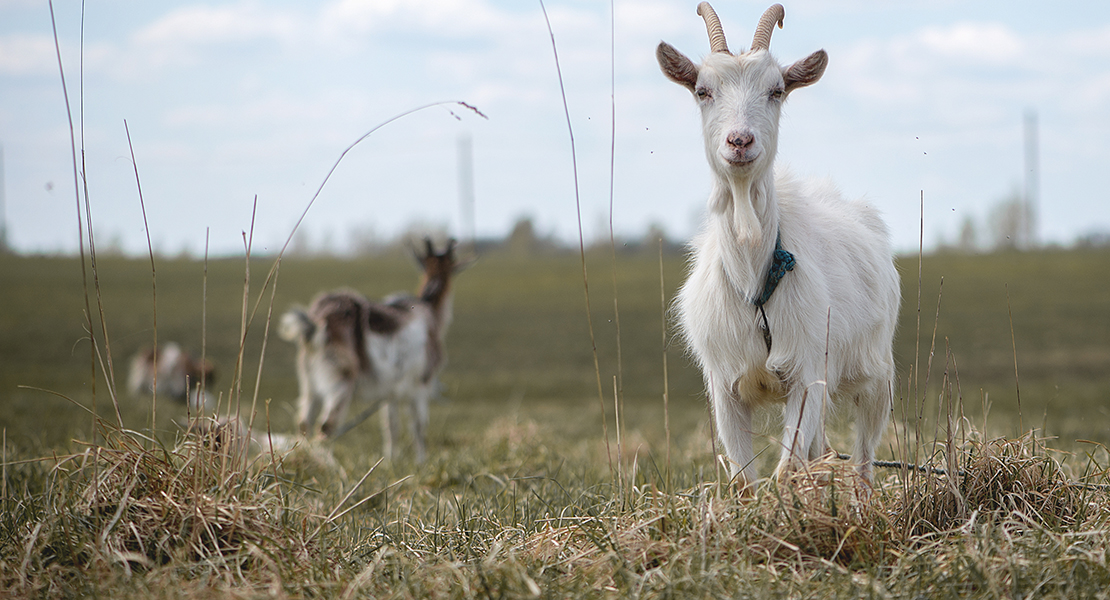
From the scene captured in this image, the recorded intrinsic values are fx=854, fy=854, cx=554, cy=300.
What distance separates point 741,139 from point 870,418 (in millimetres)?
1919

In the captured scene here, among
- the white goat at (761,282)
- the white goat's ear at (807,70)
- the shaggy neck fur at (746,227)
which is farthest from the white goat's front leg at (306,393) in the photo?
the white goat's ear at (807,70)

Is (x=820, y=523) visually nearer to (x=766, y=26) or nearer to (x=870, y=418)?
(x=870, y=418)

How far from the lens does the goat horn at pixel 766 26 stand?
384cm

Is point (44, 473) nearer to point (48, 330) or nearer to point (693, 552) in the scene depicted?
point (693, 552)

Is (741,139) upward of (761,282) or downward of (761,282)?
upward

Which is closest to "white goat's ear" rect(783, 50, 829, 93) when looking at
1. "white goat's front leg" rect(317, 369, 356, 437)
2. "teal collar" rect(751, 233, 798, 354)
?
"teal collar" rect(751, 233, 798, 354)

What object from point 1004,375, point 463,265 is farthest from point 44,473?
point 1004,375

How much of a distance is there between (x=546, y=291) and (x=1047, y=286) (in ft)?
58.8

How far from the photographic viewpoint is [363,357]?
1023 cm

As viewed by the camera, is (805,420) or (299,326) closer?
(805,420)

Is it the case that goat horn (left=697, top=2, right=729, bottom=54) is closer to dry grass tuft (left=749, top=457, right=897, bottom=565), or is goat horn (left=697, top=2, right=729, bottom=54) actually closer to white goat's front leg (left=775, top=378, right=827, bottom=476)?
white goat's front leg (left=775, top=378, right=827, bottom=476)

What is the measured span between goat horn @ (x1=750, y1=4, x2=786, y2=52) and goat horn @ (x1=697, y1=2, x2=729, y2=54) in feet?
0.45

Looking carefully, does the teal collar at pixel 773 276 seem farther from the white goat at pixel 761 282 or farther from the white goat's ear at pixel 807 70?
the white goat's ear at pixel 807 70

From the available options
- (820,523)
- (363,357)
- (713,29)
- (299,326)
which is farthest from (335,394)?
(820,523)
